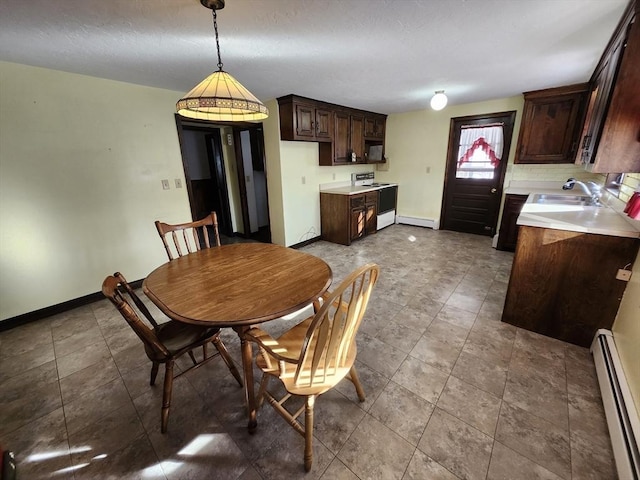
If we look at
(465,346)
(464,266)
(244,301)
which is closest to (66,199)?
(244,301)

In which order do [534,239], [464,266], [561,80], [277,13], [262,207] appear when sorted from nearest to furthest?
[277,13] < [534,239] < [561,80] < [464,266] < [262,207]

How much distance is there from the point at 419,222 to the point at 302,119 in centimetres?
312

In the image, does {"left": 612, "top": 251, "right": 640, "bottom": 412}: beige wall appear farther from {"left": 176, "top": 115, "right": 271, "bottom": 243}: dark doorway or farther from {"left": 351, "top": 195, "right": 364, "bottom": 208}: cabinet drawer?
{"left": 176, "top": 115, "right": 271, "bottom": 243}: dark doorway

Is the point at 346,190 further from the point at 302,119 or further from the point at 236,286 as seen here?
the point at 236,286

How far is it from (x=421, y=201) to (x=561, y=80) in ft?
8.40

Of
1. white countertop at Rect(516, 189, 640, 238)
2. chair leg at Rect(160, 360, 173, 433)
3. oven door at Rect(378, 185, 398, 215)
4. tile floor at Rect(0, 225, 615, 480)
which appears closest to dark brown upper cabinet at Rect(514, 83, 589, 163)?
white countertop at Rect(516, 189, 640, 238)

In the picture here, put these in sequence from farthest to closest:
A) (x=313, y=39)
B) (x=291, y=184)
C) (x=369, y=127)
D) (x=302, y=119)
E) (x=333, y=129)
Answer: (x=369, y=127) → (x=333, y=129) → (x=291, y=184) → (x=302, y=119) → (x=313, y=39)

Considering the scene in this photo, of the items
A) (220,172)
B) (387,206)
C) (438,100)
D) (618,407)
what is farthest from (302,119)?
(618,407)

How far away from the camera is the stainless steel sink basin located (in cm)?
268

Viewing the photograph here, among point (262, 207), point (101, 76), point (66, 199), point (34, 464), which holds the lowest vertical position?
point (34, 464)

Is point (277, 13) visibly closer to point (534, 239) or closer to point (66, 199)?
point (534, 239)

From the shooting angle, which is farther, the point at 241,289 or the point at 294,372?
the point at 241,289

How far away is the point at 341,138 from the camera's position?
14.3 ft

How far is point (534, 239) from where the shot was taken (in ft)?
6.66
